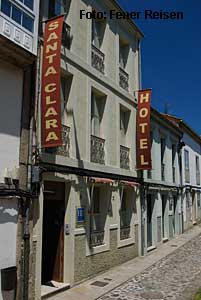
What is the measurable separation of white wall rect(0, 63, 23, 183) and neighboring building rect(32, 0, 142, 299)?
0.90 metres

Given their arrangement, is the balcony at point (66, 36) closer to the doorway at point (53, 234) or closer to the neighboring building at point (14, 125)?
the neighboring building at point (14, 125)

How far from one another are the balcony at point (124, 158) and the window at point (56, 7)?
525 cm

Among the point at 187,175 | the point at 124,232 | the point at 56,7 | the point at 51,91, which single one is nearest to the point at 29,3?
the point at 56,7

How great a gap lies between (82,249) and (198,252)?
7.23 meters

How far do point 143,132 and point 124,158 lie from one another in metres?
1.46

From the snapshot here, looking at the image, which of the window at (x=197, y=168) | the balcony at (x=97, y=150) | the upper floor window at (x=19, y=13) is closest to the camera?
the upper floor window at (x=19, y=13)

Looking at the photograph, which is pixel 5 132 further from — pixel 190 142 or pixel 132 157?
pixel 190 142

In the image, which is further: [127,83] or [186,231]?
[186,231]

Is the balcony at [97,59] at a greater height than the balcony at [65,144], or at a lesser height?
greater

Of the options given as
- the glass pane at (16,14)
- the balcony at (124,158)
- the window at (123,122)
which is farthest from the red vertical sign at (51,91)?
the window at (123,122)

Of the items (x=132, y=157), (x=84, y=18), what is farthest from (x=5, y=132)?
(x=132, y=157)

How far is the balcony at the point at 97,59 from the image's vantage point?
35.8 feet

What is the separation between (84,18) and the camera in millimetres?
10484

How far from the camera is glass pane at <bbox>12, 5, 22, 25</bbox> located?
6.95 m
